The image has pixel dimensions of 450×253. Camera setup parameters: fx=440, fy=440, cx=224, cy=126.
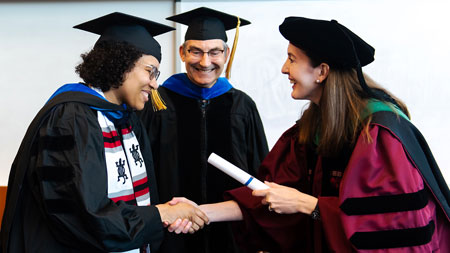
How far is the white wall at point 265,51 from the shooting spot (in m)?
3.59

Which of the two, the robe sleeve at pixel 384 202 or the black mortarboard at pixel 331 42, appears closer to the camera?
the robe sleeve at pixel 384 202

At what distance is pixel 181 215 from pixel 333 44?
1.15 metres

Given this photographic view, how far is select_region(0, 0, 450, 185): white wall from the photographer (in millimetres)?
3586

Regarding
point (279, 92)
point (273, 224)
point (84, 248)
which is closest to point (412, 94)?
point (279, 92)

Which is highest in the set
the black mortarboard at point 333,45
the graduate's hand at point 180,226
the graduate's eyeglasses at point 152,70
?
the black mortarboard at point 333,45

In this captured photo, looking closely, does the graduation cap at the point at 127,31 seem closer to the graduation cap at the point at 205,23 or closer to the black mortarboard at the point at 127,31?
the black mortarboard at the point at 127,31

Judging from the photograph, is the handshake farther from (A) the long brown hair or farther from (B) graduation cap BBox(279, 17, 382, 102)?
(B) graduation cap BBox(279, 17, 382, 102)

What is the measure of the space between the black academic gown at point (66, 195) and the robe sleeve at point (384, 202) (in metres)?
0.88

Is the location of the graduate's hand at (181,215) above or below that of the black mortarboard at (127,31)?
below

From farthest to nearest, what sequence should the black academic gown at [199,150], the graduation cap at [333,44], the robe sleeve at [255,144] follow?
the robe sleeve at [255,144] → the black academic gown at [199,150] → the graduation cap at [333,44]

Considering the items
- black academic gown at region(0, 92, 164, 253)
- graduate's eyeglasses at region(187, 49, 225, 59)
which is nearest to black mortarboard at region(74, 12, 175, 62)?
black academic gown at region(0, 92, 164, 253)

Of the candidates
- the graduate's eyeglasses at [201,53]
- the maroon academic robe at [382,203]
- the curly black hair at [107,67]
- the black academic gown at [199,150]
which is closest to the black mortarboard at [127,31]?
the curly black hair at [107,67]

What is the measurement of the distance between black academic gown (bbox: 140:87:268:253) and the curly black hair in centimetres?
85

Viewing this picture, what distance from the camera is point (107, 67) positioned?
204cm
